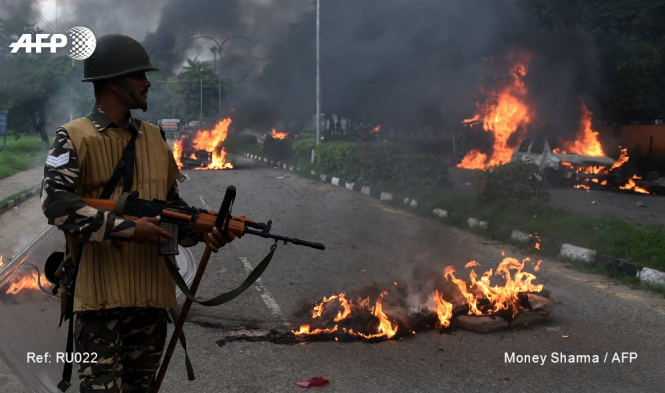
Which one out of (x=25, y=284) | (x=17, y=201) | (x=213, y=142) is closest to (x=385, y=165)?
(x=17, y=201)

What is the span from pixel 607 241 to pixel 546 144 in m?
10.4

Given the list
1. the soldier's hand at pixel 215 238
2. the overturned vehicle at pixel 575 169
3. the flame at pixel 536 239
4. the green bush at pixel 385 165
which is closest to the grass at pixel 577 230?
the flame at pixel 536 239

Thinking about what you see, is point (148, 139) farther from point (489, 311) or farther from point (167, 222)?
point (489, 311)

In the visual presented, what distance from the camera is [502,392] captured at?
3.89m

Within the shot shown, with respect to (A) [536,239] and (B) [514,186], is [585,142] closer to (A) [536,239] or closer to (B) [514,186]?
(B) [514,186]

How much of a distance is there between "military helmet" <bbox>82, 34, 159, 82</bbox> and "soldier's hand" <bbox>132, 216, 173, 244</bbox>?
559 mm

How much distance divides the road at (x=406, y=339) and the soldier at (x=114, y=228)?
1.53 m

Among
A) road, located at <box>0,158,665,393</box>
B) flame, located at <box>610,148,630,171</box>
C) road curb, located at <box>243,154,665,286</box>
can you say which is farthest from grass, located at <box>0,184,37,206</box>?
flame, located at <box>610,148,630,171</box>

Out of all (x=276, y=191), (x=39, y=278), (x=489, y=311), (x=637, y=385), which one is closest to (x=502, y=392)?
(x=637, y=385)

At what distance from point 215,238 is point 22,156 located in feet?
94.4

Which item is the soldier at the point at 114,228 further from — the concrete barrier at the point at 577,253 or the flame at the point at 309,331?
the concrete barrier at the point at 577,253

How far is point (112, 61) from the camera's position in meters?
2.44

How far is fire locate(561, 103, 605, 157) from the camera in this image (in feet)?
61.4

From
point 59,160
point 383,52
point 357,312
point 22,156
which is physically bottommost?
point 22,156
